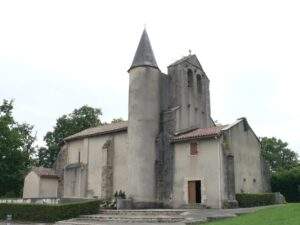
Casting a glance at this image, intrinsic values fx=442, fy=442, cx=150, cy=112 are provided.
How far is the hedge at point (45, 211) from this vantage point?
29000 millimetres

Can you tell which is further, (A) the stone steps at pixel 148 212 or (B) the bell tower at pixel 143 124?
(B) the bell tower at pixel 143 124

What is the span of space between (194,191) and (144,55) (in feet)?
40.7

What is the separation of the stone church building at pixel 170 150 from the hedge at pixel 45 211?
5.34 metres

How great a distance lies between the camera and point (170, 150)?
35.0m

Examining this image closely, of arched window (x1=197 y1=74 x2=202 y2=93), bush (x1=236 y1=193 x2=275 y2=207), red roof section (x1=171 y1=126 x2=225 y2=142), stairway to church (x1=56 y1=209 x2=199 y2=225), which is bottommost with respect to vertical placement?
stairway to church (x1=56 y1=209 x2=199 y2=225)

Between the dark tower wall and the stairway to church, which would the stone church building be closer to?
the dark tower wall

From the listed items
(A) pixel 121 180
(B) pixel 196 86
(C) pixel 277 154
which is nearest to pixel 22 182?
(A) pixel 121 180

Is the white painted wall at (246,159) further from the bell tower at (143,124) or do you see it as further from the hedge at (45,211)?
the hedge at (45,211)

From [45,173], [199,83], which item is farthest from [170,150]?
[45,173]

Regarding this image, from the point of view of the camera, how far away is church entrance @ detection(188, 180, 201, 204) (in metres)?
33.1

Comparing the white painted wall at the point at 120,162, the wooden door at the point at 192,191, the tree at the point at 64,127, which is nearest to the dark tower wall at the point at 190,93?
the wooden door at the point at 192,191

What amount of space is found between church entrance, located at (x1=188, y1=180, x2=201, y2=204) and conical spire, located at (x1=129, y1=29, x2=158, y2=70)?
35.0 ft

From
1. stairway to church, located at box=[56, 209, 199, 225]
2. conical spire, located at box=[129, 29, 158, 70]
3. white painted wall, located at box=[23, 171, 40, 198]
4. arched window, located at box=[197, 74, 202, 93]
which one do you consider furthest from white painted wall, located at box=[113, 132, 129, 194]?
white painted wall, located at box=[23, 171, 40, 198]

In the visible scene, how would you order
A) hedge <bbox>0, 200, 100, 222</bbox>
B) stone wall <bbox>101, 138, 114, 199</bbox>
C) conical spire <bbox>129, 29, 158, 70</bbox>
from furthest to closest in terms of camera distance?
stone wall <bbox>101, 138, 114, 199</bbox>
conical spire <bbox>129, 29, 158, 70</bbox>
hedge <bbox>0, 200, 100, 222</bbox>
